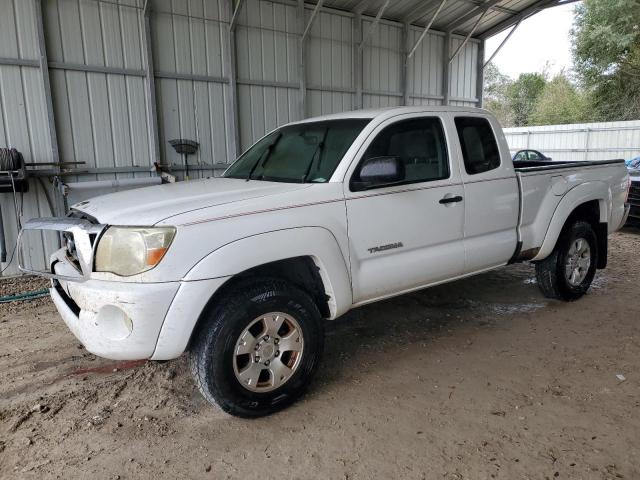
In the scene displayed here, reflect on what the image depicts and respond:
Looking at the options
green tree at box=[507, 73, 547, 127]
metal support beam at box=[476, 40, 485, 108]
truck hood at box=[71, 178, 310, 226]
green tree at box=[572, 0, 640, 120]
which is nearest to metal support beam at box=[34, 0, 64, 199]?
truck hood at box=[71, 178, 310, 226]

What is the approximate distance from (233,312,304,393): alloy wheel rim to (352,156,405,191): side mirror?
1023 mm

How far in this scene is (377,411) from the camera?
9.73 feet

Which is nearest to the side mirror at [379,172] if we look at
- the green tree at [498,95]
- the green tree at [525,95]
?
→ the green tree at [525,95]

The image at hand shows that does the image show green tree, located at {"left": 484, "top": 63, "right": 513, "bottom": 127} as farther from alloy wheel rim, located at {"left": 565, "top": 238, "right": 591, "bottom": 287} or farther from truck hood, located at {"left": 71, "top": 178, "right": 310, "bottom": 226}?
truck hood, located at {"left": 71, "top": 178, "right": 310, "bottom": 226}

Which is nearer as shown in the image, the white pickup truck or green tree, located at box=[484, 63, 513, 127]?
the white pickup truck

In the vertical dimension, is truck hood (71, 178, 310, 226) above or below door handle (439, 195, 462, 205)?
above

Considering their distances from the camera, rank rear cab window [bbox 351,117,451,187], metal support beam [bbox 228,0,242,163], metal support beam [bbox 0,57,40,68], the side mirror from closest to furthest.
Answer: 1. the side mirror
2. rear cab window [bbox 351,117,451,187]
3. metal support beam [bbox 0,57,40,68]
4. metal support beam [bbox 228,0,242,163]

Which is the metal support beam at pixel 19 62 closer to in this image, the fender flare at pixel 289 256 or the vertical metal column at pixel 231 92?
the vertical metal column at pixel 231 92

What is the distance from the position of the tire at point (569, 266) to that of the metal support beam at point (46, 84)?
639 centimetres

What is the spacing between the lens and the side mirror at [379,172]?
3.08 meters

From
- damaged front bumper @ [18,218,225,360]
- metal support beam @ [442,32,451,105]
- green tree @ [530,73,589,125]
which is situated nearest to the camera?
damaged front bumper @ [18,218,225,360]

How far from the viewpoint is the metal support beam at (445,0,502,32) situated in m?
10.9

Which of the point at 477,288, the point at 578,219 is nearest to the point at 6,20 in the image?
the point at 477,288

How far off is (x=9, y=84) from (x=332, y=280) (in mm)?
5819
